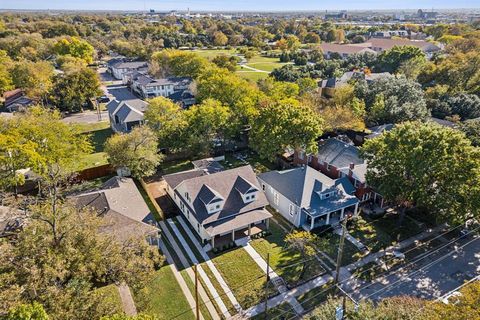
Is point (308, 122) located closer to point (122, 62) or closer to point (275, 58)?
point (122, 62)

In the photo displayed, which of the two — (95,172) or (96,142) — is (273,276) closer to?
(95,172)

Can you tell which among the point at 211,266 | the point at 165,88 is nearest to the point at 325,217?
the point at 211,266

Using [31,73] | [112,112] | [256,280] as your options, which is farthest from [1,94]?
[256,280]

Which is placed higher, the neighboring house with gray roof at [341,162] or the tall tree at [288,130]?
the tall tree at [288,130]

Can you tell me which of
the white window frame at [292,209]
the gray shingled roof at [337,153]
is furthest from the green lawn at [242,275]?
the gray shingled roof at [337,153]

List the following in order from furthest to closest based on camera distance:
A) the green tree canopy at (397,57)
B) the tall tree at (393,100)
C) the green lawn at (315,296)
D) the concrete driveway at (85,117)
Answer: the green tree canopy at (397,57)
the concrete driveway at (85,117)
the tall tree at (393,100)
the green lawn at (315,296)

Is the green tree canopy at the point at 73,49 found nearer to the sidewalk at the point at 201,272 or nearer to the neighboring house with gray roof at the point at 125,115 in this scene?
the neighboring house with gray roof at the point at 125,115

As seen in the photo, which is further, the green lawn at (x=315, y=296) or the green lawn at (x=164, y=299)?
the green lawn at (x=315, y=296)
